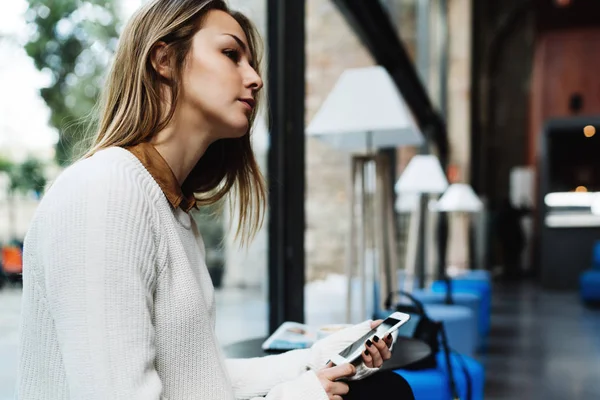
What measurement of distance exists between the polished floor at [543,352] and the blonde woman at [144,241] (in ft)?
11.0

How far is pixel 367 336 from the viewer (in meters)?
1.50

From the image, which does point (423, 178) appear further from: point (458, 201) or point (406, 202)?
point (458, 201)

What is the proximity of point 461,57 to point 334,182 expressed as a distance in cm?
875

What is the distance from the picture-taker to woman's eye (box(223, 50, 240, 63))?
1.25 m

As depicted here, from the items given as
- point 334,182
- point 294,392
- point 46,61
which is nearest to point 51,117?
point 46,61

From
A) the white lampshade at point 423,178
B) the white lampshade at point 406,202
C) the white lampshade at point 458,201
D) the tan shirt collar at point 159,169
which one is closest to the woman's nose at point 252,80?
the tan shirt collar at point 159,169

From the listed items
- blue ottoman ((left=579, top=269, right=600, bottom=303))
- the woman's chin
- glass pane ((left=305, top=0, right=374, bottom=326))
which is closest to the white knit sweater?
the woman's chin

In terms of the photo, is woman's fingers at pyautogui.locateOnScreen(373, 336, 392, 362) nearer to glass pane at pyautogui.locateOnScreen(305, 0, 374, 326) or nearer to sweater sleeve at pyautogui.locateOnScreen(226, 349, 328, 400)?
sweater sleeve at pyautogui.locateOnScreen(226, 349, 328, 400)

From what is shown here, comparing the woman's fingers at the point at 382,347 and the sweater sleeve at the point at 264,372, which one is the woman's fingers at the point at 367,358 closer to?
the woman's fingers at the point at 382,347

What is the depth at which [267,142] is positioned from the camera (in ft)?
9.91

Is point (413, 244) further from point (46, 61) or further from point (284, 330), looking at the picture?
point (46, 61)

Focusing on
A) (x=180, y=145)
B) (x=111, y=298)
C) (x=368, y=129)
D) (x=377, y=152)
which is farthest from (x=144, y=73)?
(x=377, y=152)

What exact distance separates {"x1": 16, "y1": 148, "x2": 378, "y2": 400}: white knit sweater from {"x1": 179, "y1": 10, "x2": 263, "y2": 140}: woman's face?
0.62 feet

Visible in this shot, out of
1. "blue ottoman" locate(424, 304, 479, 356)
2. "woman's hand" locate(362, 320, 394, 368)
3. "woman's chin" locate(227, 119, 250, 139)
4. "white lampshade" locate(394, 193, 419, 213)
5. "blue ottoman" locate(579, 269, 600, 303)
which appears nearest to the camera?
"woman's chin" locate(227, 119, 250, 139)
